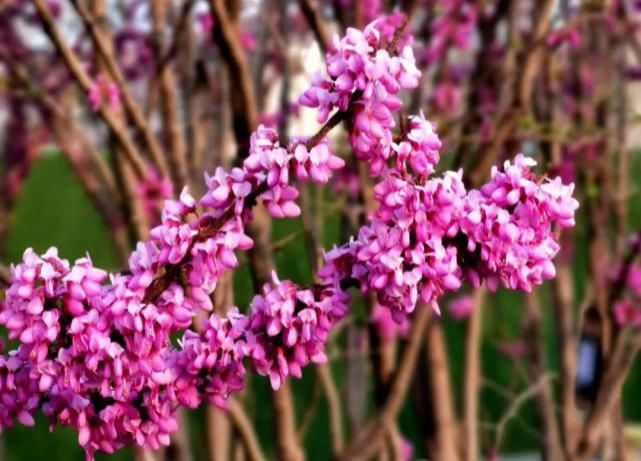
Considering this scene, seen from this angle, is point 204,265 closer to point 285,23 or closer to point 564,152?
point 285,23

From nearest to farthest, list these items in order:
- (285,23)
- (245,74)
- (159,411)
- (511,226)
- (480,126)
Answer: (511,226)
(159,411)
(245,74)
(480,126)
(285,23)

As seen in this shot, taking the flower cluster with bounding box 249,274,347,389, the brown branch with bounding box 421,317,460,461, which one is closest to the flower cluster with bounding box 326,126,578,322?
the flower cluster with bounding box 249,274,347,389

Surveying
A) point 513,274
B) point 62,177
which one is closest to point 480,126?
point 513,274

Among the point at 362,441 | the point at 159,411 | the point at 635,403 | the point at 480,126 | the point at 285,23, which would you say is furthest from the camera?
the point at 635,403

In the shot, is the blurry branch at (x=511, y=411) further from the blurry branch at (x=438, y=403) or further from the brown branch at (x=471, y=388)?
the brown branch at (x=471, y=388)

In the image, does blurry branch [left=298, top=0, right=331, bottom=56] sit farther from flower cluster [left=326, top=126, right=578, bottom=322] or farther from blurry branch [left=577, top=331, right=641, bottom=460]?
flower cluster [left=326, top=126, right=578, bottom=322]

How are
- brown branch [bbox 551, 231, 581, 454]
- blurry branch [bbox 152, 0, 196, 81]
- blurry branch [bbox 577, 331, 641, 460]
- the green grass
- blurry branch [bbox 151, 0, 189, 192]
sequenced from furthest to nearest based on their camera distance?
the green grass, brown branch [bbox 551, 231, 581, 454], blurry branch [bbox 151, 0, 189, 192], blurry branch [bbox 152, 0, 196, 81], blurry branch [bbox 577, 331, 641, 460]

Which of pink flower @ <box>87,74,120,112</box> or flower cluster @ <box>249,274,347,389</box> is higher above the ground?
pink flower @ <box>87,74,120,112</box>
